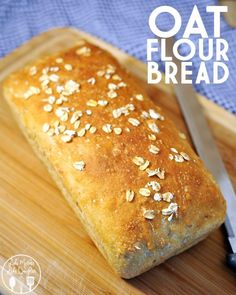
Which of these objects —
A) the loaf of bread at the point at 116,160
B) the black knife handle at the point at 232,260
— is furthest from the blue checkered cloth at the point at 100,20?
the black knife handle at the point at 232,260

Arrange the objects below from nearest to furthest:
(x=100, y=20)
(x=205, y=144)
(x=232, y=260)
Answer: (x=232, y=260) < (x=205, y=144) < (x=100, y=20)

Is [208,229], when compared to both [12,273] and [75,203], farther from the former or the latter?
[12,273]

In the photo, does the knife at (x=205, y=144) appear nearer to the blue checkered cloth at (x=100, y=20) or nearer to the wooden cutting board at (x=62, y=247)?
the wooden cutting board at (x=62, y=247)

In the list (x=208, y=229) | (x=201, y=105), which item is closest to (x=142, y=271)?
(x=208, y=229)

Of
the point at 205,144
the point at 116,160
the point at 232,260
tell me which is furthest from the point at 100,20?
the point at 232,260

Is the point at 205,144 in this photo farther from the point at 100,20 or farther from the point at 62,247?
the point at 100,20
